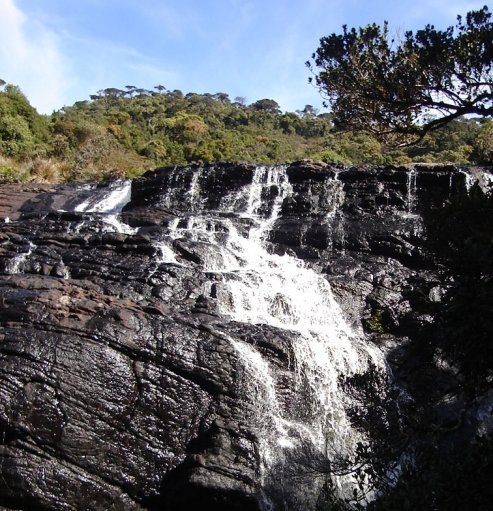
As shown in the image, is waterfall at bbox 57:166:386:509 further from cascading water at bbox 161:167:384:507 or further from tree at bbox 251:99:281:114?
tree at bbox 251:99:281:114

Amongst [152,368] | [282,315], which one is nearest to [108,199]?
[282,315]

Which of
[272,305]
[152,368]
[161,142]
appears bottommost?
[152,368]

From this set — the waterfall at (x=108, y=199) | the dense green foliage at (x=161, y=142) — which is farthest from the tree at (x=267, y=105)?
the waterfall at (x=108, y=199)

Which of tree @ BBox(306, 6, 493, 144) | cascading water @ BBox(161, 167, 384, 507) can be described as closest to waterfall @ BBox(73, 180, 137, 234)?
cascading water @ BBox(161, 167, 384, 507)

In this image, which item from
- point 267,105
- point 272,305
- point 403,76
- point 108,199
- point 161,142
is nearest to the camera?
point 403,76

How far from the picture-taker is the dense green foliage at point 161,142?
Result: 109 ft

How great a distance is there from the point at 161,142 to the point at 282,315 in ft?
115

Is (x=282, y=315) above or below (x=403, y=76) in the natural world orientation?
below

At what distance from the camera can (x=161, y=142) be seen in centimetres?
4544

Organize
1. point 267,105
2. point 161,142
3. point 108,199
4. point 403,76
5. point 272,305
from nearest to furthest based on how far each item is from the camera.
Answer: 1. point 403,76
2. point 272,305
3. point 108,199
4. point 161,142
5. point 267,105

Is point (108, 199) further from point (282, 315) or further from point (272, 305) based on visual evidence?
point (282, 315)

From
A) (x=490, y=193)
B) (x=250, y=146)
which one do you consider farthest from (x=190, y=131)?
(x=490, y=193)

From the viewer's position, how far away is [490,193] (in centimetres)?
487

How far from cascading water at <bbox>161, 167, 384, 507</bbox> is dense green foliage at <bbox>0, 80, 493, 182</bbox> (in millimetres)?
14057
